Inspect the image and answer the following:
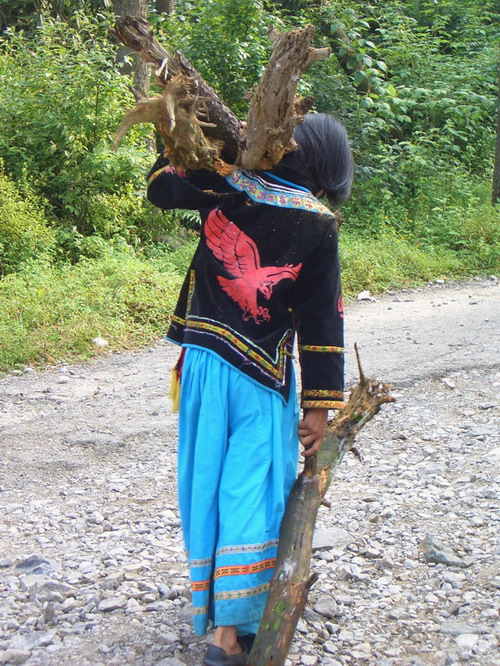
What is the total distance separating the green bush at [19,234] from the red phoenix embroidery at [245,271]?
5.57m

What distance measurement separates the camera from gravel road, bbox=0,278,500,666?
8.39 feet

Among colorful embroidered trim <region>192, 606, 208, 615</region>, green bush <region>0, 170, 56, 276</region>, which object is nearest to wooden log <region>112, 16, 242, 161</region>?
colorful embroidered trim <region>192, 606, 208, 615</region>

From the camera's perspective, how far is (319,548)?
3.18 m

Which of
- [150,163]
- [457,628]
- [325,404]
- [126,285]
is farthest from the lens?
[150,163]

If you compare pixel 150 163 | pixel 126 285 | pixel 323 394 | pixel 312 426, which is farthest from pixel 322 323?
pixel 150 163

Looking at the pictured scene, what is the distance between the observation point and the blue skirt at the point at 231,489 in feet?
7.38

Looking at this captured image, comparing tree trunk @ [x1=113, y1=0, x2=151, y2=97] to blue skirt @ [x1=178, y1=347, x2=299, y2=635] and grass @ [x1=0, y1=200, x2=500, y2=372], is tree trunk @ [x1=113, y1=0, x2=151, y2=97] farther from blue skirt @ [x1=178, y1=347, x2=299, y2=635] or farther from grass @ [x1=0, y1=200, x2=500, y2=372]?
blue skirt @ [x1=178, y1=347, x2=299, y2=635]

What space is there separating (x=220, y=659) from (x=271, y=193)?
4.59ft

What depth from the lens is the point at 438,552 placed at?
3082 millimetres

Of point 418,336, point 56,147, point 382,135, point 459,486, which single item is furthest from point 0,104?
point 459,486

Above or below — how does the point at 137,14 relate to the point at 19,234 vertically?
above

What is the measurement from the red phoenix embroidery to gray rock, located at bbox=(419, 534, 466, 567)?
1406 mm

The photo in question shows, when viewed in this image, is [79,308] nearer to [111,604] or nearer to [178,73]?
[111,604]

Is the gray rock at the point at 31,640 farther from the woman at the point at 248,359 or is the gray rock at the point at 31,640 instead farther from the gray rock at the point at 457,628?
the gray rock at the point at 457,628
